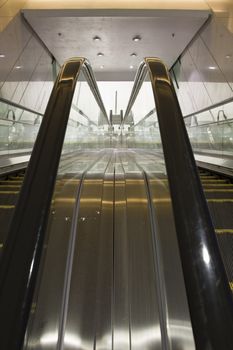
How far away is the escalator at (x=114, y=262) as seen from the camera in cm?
90

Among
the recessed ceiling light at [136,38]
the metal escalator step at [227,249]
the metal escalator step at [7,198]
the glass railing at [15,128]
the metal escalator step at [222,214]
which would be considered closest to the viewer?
the metal escalator step at [227,249]

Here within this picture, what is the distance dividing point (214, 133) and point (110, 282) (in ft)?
18.5

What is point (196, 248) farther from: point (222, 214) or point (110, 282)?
point (222, 214)

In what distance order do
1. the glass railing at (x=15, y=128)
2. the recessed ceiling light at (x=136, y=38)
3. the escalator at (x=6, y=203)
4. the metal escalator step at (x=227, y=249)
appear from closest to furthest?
the metal escalator step at (x=227, y=249), the escalator at (x=6, y=203), the glass railing at (x=15, y=128), the recessed ceiling light at (x=136, y=38)

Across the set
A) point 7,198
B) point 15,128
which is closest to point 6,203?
point 7,198

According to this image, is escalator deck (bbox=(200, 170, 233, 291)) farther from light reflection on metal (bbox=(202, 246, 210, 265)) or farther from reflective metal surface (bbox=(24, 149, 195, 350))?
light reflection on metal (bbox=(202, 246, 210, 265))

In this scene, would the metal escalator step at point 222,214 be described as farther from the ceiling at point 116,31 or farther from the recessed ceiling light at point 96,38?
the recessed ceiling light at point 96,38

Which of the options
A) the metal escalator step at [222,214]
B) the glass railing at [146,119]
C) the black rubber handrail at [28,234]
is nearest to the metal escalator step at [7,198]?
the glass railing at [146,119]

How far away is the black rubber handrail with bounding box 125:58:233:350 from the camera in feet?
2.72

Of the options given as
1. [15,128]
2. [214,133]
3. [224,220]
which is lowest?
[224,220]

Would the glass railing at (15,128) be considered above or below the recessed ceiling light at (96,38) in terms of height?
below

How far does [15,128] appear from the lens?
6.63 m

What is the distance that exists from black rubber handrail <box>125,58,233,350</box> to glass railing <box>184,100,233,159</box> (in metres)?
3.88

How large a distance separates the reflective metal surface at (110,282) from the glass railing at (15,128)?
3.43m
